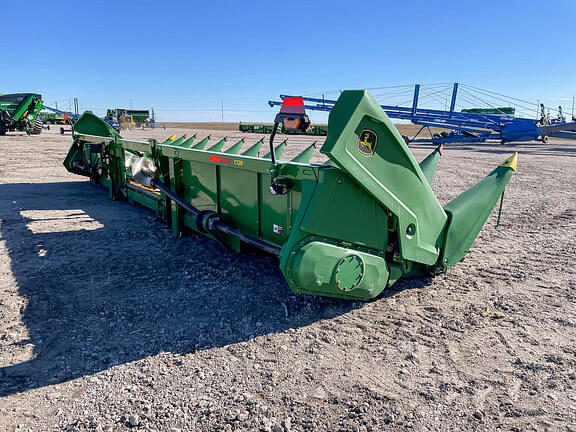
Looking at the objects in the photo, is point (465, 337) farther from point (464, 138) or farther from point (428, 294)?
point (464, 138)

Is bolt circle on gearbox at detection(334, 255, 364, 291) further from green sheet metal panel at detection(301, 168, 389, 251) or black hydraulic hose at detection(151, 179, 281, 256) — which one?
black hydraulic hose at detection(151, 179, 281, 256)

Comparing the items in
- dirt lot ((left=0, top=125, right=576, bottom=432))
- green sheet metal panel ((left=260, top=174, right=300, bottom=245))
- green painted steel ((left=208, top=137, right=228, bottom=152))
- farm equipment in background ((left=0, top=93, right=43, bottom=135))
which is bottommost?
dirt lot ((left=0, top=125, right=576, bottom=432))

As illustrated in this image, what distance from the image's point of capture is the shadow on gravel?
2.69m

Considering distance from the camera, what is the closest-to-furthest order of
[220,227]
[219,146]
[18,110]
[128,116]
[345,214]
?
1. [345,214]
2. [220,227]
3. [219,146]
4. [18,110]
5. [128,116]

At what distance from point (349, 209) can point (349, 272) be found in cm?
42

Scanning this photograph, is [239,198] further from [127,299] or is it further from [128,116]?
[128,116]

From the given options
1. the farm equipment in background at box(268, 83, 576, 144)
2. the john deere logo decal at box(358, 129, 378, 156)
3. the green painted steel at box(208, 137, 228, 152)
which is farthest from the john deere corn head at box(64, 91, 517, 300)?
the farm equipment in background at box(268, 83, 576, 144)

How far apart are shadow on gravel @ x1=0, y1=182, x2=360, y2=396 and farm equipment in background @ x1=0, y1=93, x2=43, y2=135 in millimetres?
19933

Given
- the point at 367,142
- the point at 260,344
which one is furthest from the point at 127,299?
the point at 367,142

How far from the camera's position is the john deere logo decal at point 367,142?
2.79m

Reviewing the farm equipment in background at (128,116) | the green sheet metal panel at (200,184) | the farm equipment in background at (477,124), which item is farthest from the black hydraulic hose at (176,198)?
the farm equipment in background at (128,116)

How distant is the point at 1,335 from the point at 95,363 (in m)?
0.78

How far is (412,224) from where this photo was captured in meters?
3.11

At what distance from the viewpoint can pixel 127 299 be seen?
3385 millimetres
